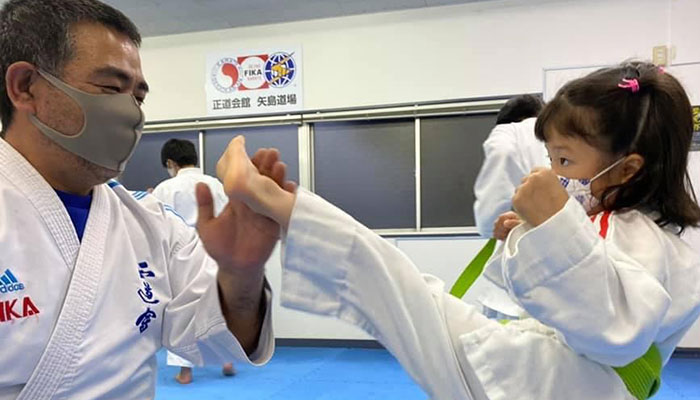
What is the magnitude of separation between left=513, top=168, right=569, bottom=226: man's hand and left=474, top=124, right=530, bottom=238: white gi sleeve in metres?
1.14

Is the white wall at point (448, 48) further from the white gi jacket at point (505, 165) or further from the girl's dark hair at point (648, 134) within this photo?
the girl's dark hair at point (648, 134)

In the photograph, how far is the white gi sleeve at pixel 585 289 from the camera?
0.75 metres

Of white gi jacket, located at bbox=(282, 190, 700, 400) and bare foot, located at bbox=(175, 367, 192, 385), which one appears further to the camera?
bare foot, located at bbox=(175, 367, 192, 385)

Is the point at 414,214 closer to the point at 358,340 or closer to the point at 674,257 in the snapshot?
the point at 358,340

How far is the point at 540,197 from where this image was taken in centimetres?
80

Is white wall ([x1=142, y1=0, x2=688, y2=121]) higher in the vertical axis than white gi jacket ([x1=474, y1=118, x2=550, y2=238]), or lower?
higher

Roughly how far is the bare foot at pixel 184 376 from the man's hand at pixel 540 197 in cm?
307

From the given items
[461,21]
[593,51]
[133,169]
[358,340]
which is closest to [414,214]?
[358,340]

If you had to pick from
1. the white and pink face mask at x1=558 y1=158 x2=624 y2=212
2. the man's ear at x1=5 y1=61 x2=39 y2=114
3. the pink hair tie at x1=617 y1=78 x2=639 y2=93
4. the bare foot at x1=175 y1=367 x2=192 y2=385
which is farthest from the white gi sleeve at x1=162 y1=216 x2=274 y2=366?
the bare foot at x1=175 y1=367 x2=192 y2=385

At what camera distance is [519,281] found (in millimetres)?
796

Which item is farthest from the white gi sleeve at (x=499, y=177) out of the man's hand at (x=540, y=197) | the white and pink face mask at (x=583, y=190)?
the man's hand at (x=540, y=197)

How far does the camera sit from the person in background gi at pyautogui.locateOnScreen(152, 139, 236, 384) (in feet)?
10.7

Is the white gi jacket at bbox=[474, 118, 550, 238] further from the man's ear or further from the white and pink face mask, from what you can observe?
the man's ear

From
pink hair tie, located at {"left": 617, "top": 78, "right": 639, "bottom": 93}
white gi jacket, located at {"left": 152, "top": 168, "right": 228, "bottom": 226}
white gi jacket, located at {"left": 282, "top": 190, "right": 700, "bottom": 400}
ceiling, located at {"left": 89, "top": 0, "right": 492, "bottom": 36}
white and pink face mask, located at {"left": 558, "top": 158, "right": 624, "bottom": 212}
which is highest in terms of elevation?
ceiling, located at {"left": 89, "top": 0, "right": 492, "bottom": 36}
